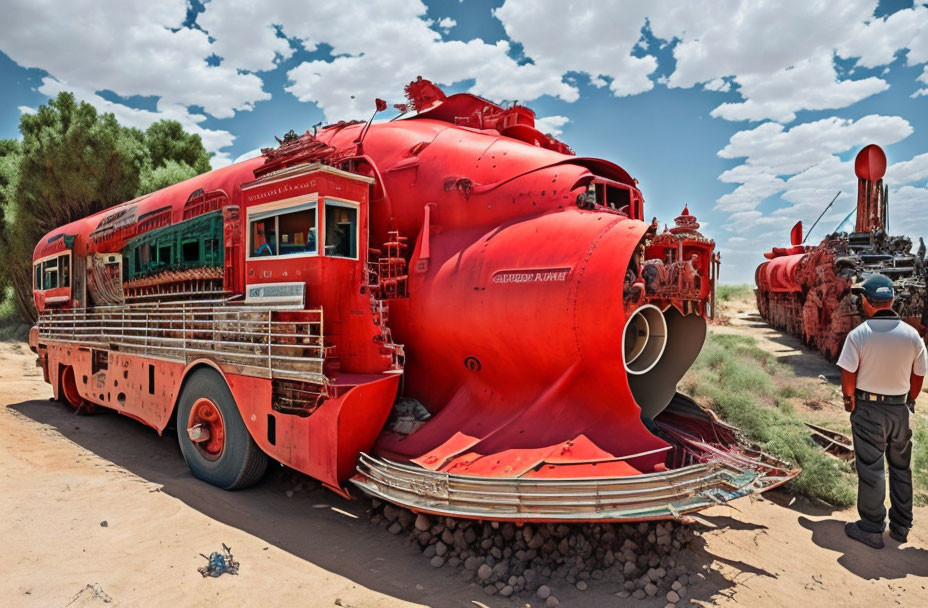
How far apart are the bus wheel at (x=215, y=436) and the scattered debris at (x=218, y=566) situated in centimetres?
168

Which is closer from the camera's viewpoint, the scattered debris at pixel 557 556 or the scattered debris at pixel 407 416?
the scattered debris at pixel 557 556

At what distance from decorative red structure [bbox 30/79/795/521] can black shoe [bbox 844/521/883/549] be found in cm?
115

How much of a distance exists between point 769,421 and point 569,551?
214 inches

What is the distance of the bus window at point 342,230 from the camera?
627 centimetres

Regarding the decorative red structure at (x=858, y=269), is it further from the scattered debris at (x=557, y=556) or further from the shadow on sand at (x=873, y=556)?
the scattered debris at (x=557, y=556)

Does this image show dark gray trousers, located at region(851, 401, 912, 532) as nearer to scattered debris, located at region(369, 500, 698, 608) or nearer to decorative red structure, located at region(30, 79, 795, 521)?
decorative red structure, located at region(30, 79, 795, 521)

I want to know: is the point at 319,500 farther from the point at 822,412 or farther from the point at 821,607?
the point at 822,412

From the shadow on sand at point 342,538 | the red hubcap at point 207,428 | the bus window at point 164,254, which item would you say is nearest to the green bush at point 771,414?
the shadow on sand at point 342,538

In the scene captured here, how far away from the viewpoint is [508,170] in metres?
6.34

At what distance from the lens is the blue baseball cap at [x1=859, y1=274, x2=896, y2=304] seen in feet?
17.9

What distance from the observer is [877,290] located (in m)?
5.48

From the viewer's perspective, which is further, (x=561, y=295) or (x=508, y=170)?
(x=508, y=170)

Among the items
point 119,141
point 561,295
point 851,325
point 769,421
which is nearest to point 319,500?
point 561,295

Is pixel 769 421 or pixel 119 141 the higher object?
pixel 119 141
